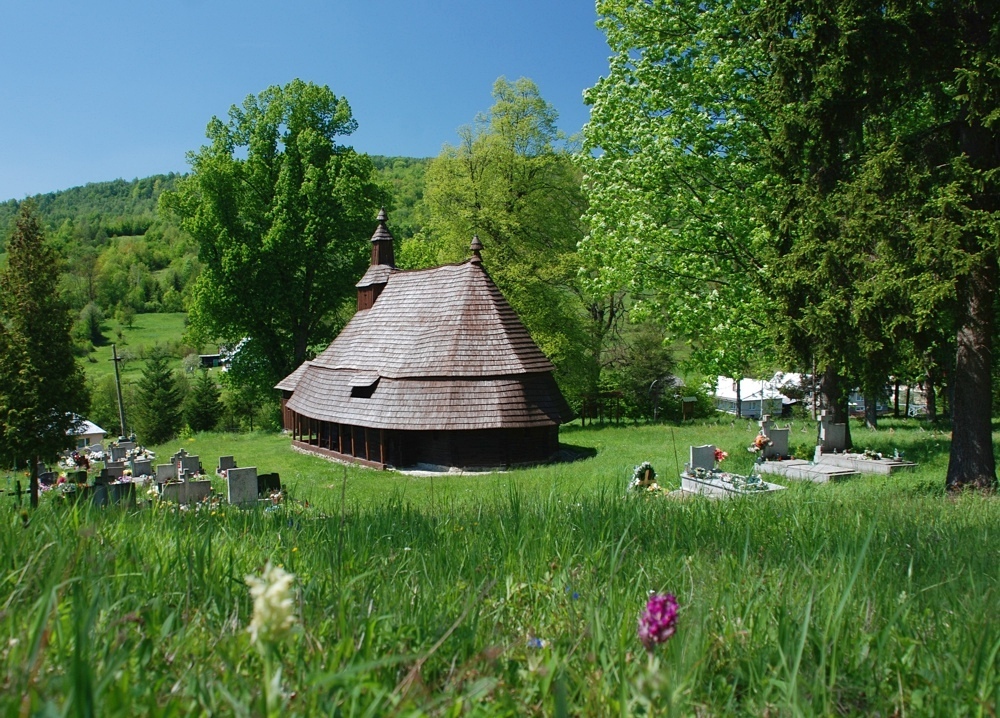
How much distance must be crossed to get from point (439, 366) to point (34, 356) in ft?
35.5

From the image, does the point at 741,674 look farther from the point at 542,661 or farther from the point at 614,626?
the point at 542,661

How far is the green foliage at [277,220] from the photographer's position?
33.8m

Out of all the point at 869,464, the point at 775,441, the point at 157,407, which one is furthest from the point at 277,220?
the point at 869,464

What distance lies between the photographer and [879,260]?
12.6m

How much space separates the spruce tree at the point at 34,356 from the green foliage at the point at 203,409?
81.0 ft

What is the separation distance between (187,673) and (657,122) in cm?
1866

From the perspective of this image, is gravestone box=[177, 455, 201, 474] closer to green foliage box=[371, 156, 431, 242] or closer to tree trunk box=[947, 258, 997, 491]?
green foliage box=[371, 156, 431, 242]

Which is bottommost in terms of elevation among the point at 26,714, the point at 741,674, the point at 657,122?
the point at 741,674

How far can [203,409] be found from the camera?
43.4 m

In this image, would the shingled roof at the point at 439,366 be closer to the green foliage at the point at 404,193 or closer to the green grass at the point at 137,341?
the green foliage at the point at 404,193

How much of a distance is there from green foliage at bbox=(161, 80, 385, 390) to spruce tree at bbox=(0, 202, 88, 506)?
14.4 m

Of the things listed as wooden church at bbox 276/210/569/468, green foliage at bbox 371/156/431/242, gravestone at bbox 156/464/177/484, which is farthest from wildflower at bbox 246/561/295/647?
green foliage at bbox 371/156/431/242

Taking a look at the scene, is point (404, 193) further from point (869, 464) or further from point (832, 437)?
point (869, 464)

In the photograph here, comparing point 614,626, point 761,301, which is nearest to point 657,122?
point 761,301
